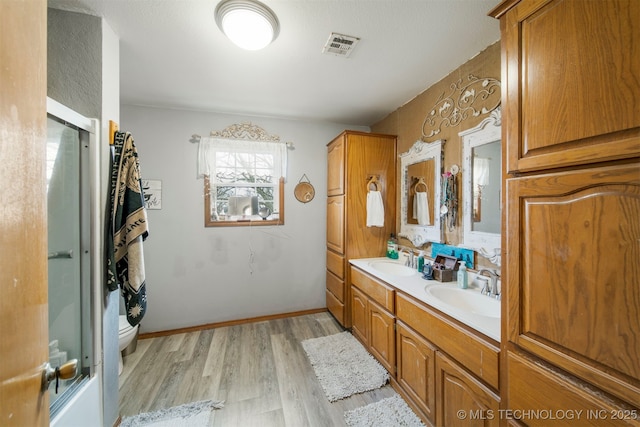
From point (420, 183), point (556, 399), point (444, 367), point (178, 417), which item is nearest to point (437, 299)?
point (444, 367)

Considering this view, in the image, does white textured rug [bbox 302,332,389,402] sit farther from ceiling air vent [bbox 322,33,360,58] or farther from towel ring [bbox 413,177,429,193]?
ceiling air vent [bbox 322,33,360,58]

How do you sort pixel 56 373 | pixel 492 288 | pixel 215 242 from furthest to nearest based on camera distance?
pixel 215 242, pixel 492 288, pixel 56 373

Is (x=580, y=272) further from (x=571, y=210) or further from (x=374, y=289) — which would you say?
(x=374, y=289)

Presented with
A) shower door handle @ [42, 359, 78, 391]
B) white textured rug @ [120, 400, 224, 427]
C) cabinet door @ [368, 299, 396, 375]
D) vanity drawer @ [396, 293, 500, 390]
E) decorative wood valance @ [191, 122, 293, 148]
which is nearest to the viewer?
shower door handle @ [42, 359, 78, 391]

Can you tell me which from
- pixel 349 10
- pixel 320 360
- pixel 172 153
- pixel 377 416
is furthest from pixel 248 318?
pixel 349 10

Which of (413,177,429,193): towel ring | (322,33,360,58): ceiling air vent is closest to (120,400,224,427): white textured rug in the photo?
(413,177,429,193): towel ring

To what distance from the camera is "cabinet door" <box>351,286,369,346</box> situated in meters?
2.22

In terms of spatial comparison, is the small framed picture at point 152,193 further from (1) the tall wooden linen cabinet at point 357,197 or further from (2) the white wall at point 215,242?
(1) the tall wooden linen cabinet at point 357,197

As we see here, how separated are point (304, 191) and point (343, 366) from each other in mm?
1860

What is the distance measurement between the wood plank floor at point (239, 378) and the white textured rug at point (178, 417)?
0.06m

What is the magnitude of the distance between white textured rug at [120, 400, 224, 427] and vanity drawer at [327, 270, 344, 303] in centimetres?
140

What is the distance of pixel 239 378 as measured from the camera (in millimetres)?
1962

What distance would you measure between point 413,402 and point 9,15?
232cm

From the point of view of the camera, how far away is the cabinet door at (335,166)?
8.66 feet
